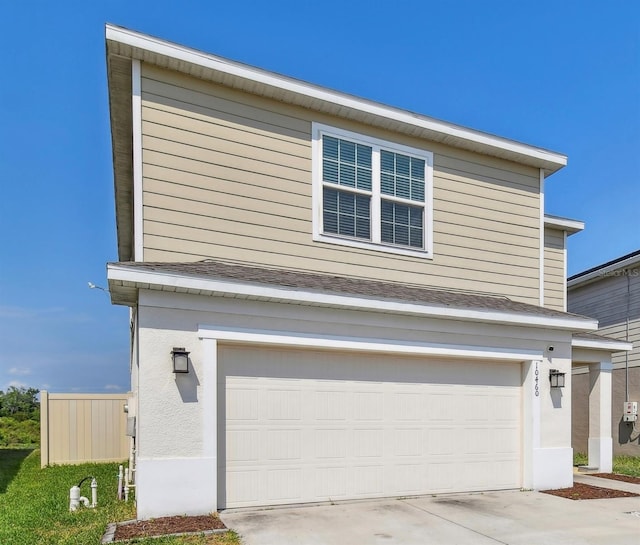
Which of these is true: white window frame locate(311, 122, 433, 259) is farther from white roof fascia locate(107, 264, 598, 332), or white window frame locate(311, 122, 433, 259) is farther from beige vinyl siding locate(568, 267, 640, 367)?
beige vinyl siding locate(568, 267, 640, 367)

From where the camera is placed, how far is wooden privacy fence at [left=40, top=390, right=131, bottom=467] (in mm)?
10703

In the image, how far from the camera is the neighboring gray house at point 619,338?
13.6 metres

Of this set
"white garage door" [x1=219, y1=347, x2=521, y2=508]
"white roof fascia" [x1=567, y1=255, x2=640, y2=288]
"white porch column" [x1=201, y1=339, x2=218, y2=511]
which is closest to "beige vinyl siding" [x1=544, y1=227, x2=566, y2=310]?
"white garage door" [x1=219, y1=347, x2=521, y2=508]

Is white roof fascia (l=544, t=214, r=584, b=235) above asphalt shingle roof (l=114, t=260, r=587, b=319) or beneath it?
above

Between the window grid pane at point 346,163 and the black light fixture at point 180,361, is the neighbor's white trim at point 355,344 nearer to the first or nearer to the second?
the black light fixture at point 180,361

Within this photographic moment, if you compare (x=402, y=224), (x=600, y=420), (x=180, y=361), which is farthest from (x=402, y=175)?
(x=600, y=420)

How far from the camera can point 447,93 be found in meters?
16.4

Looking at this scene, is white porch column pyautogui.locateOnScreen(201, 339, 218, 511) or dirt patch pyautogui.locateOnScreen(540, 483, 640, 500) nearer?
white porch column pyautogui.locateOnScreen(201, 339, 218, 511)

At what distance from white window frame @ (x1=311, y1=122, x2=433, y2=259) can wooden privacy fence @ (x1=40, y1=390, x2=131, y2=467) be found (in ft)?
20.2

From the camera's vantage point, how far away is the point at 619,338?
14.2m

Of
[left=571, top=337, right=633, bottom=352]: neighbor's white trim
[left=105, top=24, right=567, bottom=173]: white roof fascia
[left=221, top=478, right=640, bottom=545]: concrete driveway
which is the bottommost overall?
[left=221, top=478, right=640, bottom=545]: concrete driveway

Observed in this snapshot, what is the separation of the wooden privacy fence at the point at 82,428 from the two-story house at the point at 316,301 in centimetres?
487

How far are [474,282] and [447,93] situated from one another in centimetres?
984

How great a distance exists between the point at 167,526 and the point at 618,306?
1390 centimetres
